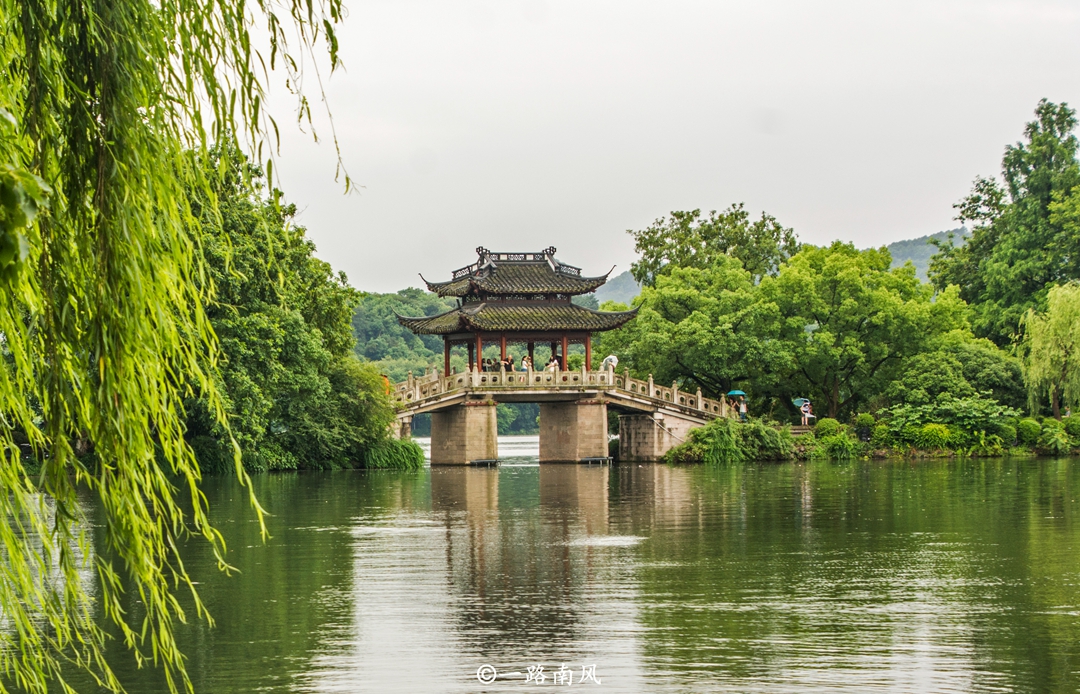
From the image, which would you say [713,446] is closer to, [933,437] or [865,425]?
[865,425]

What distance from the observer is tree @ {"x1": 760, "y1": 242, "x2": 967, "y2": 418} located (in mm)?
38250

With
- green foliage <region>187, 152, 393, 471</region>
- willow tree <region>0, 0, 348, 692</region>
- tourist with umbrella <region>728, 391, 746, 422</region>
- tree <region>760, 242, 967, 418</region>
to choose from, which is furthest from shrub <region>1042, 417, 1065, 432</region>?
willow tree <region>0, 0, 348, 692</region>

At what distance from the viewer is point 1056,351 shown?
37.2 metres

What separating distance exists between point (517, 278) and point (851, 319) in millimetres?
10362

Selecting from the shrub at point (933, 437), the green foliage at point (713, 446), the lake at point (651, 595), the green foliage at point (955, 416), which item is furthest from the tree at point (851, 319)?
the lake at point (651, 595)

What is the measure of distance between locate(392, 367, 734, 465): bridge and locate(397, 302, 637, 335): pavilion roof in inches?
52.9

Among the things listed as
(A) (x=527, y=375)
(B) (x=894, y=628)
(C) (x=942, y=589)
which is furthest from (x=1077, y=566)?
(A) (x=527, y=375)

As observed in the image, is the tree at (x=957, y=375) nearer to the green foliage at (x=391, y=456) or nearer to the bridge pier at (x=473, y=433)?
the bridge pier at (x=473, y=433)

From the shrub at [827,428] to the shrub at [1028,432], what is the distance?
5269 millimetres

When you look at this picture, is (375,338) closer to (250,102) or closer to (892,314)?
(892,314)

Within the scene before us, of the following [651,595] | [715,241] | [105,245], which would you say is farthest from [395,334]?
[105,245]

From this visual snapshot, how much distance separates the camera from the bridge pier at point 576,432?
3747 cm

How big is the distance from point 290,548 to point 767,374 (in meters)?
25.2

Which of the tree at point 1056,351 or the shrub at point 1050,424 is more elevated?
the tree at point 1056,351
